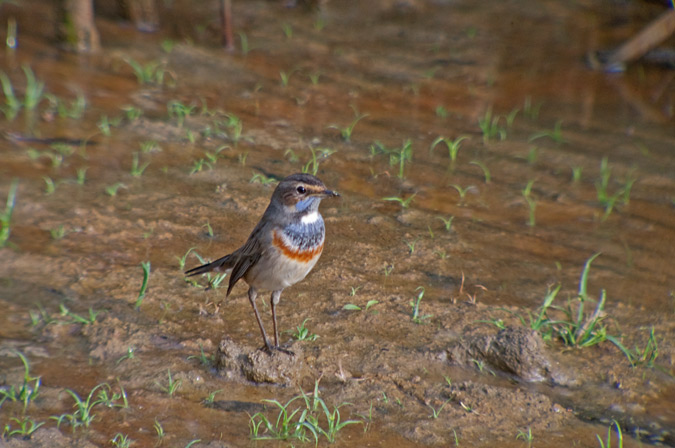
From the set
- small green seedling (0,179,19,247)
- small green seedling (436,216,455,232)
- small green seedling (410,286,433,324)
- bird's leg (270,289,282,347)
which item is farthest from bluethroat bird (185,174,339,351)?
small green seedling (0,179,19,247)

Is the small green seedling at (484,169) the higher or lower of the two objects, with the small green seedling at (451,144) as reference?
lower

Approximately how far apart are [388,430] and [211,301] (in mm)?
1746

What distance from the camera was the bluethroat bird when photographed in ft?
15.4

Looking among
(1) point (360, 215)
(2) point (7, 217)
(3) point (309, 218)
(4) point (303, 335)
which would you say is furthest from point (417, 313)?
(2) point (7, 217)

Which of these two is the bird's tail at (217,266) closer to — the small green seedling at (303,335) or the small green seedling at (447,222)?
the small green seedling at (303,335)

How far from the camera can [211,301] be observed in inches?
214

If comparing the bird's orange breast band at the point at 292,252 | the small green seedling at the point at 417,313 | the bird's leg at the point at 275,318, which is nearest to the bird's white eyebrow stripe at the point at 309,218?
the bird's orange breast band at the point at 292,252

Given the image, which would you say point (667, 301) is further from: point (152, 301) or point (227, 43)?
point (227, 43)

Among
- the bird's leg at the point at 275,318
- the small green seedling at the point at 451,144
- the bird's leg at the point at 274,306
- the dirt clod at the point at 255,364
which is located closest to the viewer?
the dirt clod at the point at 255,364

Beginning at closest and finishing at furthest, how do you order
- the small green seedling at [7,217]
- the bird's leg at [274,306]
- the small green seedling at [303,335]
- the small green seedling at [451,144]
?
the bird's leg at [274,306]
the small green seedling at [303,335]
the small green seedling at [7,217]
the small green seedling at [451,144]

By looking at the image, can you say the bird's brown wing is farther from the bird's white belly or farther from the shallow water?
the shallow water

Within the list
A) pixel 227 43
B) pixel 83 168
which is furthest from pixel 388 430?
pixel 227 43

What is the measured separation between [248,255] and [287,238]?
30 cm

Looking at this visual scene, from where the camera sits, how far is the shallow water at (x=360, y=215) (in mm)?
4605
